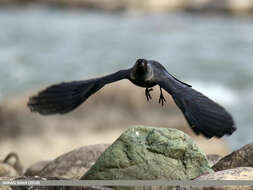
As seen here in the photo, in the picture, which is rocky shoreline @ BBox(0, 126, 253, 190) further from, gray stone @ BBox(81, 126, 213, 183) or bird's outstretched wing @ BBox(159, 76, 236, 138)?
bird's outstretched wing @ BBox(159, 76, 236, 138)

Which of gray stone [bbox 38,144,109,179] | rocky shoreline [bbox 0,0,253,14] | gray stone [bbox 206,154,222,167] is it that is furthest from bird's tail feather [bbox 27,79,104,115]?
rocky shoreline [bbox 0,0,253,14]

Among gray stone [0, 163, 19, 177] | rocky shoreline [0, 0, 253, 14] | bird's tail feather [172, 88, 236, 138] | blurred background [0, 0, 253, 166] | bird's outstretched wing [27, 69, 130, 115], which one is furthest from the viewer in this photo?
rocky shoreline [0, 0, 253, 14]

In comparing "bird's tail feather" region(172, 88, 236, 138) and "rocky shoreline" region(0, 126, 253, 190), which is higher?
"bird's tail feather" region(172, 88, 236, 138)

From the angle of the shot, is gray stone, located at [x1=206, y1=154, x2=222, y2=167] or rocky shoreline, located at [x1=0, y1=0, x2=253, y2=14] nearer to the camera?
gray stone, located at [x1=206, y1=154, x2=222, y2=167]

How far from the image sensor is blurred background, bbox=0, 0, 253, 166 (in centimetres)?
996

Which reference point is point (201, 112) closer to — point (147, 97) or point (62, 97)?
point (147, 97)

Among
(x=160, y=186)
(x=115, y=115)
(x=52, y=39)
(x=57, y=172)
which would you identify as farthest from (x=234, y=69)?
(x=160, y=186)

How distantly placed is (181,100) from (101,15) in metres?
17.9

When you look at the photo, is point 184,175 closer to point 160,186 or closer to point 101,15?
point 160,186

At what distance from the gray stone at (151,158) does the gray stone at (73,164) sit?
38.0 inches

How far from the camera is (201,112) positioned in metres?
4.83

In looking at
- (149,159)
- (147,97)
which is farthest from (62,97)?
(149,159)

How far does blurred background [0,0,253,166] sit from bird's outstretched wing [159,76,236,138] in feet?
13.8

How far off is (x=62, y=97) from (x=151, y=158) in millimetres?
718
